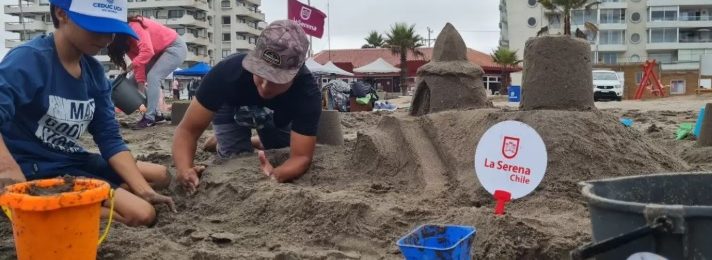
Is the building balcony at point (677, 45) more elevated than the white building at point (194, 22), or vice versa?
the white building at point (194, 22)

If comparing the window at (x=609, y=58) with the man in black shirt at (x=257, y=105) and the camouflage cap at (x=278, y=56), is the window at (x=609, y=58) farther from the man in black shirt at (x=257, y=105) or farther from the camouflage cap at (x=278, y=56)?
the camouflage cap at (x=278, y=56)

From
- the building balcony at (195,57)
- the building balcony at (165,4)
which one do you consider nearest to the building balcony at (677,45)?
the building balcony at (195,57)

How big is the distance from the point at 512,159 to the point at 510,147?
5 cm

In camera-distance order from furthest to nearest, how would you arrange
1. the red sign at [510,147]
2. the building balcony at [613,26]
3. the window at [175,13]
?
the window at [175,13] < the building balcony at [613,26] < the red sign at [510,147]

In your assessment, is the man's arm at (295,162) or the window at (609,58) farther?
the window at (609,58)

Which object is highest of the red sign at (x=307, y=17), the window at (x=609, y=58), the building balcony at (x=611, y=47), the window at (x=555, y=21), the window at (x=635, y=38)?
the window at (x=555, y=21)

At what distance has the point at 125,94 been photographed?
575cm

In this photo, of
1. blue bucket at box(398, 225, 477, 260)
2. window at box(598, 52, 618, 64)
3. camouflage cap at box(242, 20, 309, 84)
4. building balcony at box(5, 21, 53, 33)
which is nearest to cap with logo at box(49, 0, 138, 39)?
camouflage cap at box(242, 20, 309, 84)

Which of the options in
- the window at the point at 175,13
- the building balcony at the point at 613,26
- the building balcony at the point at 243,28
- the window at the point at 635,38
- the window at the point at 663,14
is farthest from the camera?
the building balcony at the point at 243,28

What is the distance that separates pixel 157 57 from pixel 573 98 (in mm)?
4377

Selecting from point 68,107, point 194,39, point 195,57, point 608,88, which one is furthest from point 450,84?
point 195,57

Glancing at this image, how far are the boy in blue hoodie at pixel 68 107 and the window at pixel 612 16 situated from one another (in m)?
49.3

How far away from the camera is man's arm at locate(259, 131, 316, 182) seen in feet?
11.4

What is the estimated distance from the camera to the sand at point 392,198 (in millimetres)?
2436
